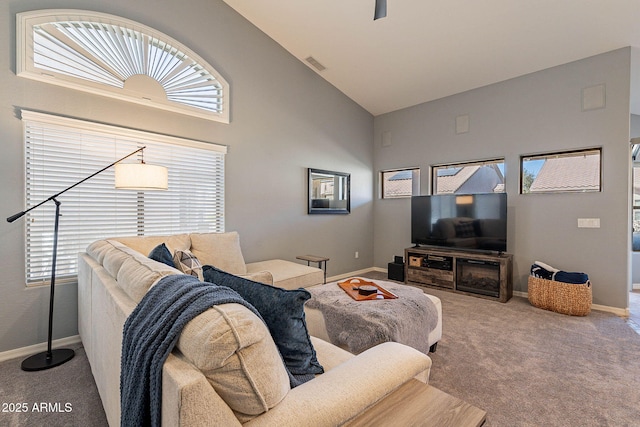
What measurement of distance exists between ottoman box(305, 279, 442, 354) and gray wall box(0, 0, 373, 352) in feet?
6.31

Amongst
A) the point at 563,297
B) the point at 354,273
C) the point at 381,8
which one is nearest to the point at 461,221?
the point at 563,297

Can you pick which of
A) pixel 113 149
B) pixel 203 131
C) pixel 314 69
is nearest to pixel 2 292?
pixel 113 149

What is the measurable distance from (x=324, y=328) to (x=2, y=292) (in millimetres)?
2692

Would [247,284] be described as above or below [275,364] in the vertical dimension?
above

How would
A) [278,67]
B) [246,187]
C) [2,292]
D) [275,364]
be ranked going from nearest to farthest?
[275,364] → [2,292] → [246,187] → [278,67]

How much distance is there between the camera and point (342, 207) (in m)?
5.21

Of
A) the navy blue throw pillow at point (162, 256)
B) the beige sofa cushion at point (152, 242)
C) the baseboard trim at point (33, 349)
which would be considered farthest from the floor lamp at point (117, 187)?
the navy blue throw pillow at point (162, 256)

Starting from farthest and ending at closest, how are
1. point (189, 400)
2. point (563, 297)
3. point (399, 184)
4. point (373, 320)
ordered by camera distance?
point (399, 184), point (563, 297), point (373, 320), point (189, 400)

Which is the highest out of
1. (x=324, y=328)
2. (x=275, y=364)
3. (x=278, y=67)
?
(x=278, y=67)

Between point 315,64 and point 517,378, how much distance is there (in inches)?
177

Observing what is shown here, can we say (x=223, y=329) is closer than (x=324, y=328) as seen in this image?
Yes

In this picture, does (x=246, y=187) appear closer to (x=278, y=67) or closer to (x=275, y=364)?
(x=278, y=67)

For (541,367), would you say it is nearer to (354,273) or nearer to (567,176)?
(567,176)

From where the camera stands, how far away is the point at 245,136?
152 inches
